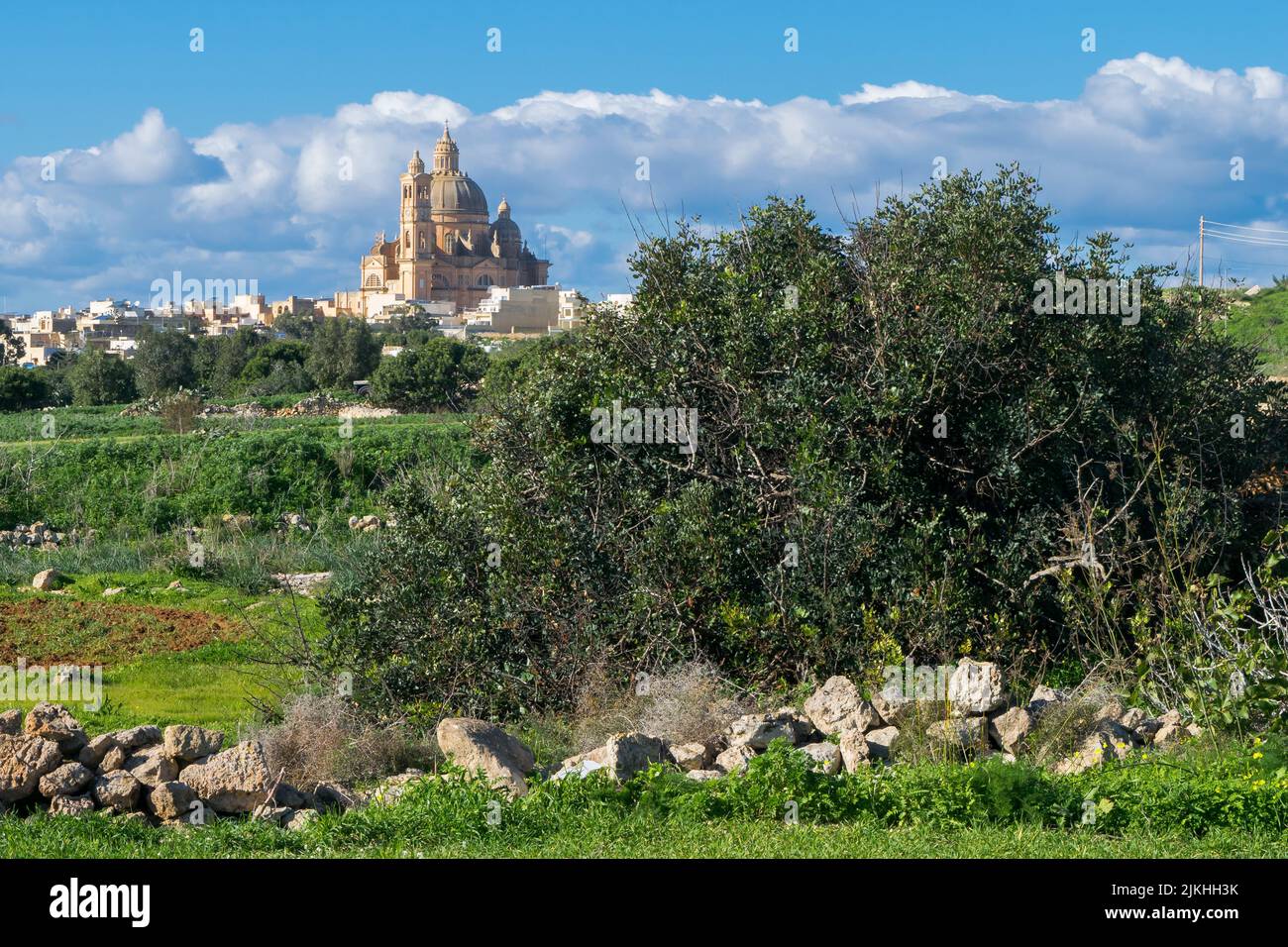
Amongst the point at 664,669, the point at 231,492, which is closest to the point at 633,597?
the point at 664,669

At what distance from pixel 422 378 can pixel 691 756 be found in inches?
1528

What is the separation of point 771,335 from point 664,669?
9.11ft

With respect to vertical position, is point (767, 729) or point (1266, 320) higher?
point (1266, 320)

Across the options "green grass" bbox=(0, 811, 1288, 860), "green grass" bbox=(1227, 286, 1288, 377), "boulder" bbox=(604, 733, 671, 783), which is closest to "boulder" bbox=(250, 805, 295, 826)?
"green grass" bbox=(0, 811, 1288, 860)

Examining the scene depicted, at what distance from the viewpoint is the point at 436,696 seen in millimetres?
10062

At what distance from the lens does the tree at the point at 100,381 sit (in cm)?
5053

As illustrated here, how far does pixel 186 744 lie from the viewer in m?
7.42

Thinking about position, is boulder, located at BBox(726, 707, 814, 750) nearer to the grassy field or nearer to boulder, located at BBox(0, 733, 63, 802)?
boulder, located at BBox(0, 733, 63, 802)

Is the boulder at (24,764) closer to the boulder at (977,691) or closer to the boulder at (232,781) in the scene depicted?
the boulder at (232,781)

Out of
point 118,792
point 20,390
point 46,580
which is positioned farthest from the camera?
point 20,390

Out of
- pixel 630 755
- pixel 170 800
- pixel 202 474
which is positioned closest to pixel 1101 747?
pixel 630 755

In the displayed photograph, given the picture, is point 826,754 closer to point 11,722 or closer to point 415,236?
point 11,722

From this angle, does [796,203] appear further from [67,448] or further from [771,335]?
[67,448]

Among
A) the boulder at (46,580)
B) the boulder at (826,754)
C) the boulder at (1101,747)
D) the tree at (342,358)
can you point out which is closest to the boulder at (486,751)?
the boulder at (826,754)
